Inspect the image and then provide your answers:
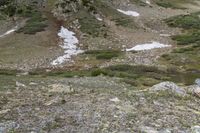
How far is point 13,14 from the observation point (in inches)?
3883

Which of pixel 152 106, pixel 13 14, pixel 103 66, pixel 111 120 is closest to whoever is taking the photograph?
pixel 111 120

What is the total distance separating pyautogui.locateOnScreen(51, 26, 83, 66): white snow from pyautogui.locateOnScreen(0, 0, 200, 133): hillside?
0.18 m

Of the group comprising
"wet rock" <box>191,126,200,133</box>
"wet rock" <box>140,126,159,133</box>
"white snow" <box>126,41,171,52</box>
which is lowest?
"white snow" <box>126,41,171,52</box>

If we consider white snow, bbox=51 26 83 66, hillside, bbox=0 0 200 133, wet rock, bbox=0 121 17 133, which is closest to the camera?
wet rock, bbox=0 121 17 133

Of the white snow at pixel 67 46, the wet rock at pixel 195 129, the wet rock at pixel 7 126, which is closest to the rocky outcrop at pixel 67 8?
the white snow at pixel 67 46

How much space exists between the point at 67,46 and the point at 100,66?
15.7 metres

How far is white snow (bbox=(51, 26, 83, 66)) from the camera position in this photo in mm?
73875

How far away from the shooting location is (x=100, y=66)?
6881 centimetres

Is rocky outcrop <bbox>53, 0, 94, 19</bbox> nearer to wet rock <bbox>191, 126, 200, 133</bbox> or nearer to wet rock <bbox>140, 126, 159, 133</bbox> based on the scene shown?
wet rock <bbox>191, 126, 200, 133</bbox>

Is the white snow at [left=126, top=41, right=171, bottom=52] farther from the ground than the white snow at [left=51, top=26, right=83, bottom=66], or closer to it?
closer to it

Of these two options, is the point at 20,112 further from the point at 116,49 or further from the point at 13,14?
the point at 13,14

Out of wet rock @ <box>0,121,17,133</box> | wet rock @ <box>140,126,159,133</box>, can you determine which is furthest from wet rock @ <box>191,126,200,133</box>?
wet rock @ <box>0,121,17,133</box>

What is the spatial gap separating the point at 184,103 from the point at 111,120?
23.8 feet

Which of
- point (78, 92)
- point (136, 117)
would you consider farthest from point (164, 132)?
point (78, 92)
